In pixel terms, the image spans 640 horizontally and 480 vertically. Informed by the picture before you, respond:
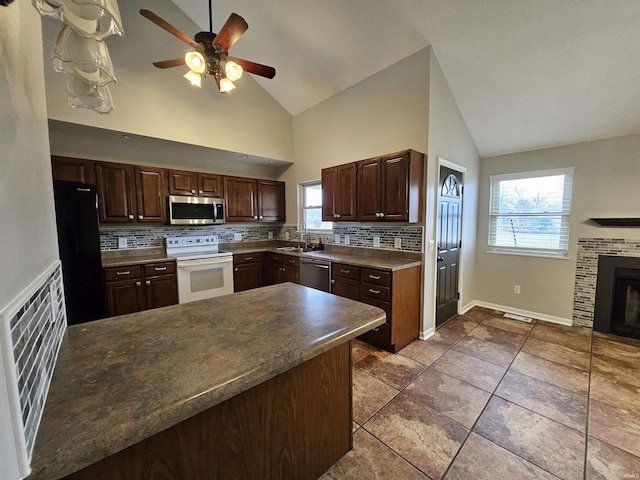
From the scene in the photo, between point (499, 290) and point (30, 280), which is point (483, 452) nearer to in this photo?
point (30, 280)

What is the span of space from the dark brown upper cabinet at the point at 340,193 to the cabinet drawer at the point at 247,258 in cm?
142

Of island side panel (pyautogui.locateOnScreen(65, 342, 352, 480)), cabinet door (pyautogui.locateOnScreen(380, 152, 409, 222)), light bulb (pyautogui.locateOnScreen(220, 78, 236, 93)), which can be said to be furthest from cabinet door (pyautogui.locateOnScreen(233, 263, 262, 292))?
island side panel (pyautogui.locateOnScreen(65, 342, 352, 480))

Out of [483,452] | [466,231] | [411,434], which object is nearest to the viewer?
[483,452]

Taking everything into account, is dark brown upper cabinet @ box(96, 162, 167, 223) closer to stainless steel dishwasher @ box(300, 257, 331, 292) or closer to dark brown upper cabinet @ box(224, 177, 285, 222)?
dark brown upper cabinet @ box(224, 177, 285, 222)

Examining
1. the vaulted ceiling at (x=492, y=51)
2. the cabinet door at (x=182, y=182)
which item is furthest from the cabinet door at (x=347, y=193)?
the cabinet door at (x=182, y=182)

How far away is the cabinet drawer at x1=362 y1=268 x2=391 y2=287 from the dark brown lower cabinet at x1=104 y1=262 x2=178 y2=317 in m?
2.54

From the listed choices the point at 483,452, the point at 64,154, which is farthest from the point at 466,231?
the point at 64,154

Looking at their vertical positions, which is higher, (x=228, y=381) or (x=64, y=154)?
(x=64, y=154)

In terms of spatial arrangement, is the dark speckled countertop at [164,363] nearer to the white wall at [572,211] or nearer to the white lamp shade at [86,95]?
the white lamp shade at [86,95]

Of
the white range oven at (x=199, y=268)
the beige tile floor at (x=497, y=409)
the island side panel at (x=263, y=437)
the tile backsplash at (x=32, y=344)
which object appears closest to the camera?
the tile backsplash at (x=32, y=344)

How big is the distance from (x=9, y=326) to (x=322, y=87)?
413 cm

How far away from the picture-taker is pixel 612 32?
212 centimetres

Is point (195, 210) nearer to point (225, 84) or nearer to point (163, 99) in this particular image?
point (163, 99)

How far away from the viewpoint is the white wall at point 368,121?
2889 millimetres
